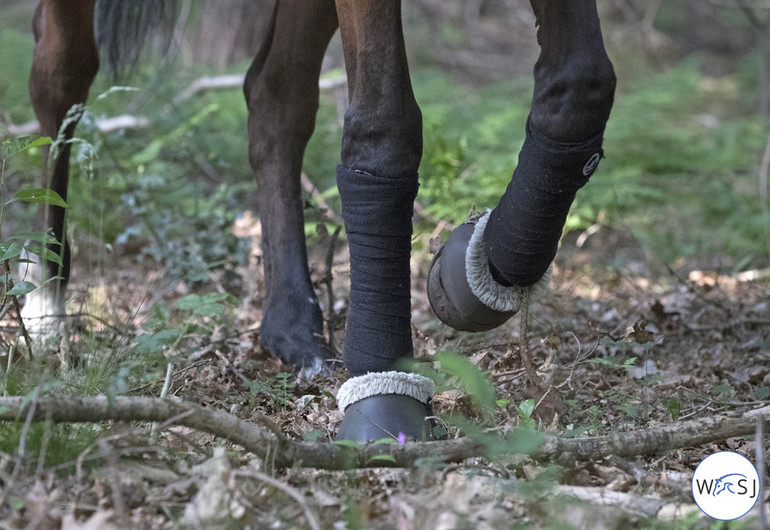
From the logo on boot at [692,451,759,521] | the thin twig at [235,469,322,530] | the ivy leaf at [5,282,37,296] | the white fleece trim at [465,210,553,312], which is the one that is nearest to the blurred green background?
the ivy leaf at [5,282,37,296]

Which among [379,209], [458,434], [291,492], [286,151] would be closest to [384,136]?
[379,209]

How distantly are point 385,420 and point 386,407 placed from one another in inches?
1.6

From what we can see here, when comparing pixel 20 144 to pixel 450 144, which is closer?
pixel 20 144

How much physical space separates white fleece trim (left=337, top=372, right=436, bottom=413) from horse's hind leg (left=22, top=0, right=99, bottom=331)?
176 cm

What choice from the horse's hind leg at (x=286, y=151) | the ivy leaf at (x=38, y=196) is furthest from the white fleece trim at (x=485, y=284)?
the ivy leaf at (x=38, y=196)

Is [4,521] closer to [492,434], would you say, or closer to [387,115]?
[492,434]

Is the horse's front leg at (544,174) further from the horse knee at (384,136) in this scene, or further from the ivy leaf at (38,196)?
the ivy leaf at (38,196)

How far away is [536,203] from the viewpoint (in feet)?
6.77

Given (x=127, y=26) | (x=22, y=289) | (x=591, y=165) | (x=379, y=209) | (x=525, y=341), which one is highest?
(x=127, y=26)

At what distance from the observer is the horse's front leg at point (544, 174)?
78.4 inches

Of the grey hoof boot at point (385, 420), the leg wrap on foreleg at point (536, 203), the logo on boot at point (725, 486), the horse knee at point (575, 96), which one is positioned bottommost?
the logo on boot at point (725, 486)

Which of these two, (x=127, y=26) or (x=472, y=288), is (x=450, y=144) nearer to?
(x=127, y=26)

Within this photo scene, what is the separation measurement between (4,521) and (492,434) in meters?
1.08

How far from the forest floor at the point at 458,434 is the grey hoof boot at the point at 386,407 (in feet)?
0.31
